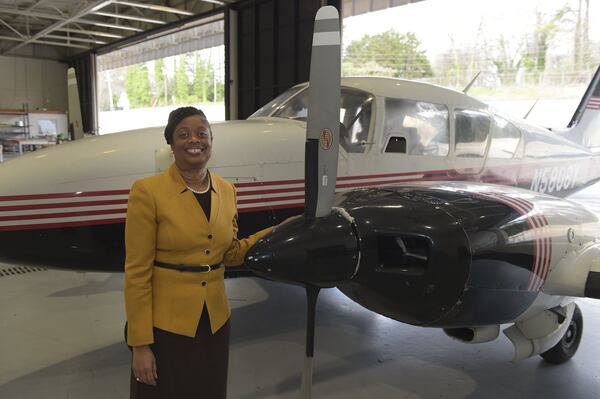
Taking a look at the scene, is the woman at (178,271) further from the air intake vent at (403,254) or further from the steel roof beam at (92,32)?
the steel roof beam at (92,32)

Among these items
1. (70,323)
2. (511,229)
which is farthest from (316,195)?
(70,323)

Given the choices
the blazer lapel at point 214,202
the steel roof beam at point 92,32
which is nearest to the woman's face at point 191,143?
the blazer lapel at point 214,202

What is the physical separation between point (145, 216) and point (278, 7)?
1330 cm

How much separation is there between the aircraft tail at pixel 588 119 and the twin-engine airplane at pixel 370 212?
10.8 ft

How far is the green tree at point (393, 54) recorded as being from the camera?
50.3 feet

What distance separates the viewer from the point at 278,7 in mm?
13914

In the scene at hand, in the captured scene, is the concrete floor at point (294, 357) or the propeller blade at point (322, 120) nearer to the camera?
the propeller blade at point (322, 120)

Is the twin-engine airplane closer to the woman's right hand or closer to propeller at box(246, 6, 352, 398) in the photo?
propeller at box(246, 6, 352, 398)

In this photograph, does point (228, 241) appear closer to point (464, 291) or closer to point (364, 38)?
point (464, 291)

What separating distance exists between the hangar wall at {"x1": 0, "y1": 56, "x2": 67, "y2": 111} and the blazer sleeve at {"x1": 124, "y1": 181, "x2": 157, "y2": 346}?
3262cm

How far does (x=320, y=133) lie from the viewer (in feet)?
8.68

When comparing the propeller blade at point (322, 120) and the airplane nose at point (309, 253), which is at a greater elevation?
the propeller blade at point (322, 120)

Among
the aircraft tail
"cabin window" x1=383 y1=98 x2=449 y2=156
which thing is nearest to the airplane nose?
"cabin window" x1=383 y1=98 x2=449 y2=156

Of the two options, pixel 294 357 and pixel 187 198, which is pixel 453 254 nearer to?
pixel 187 198
